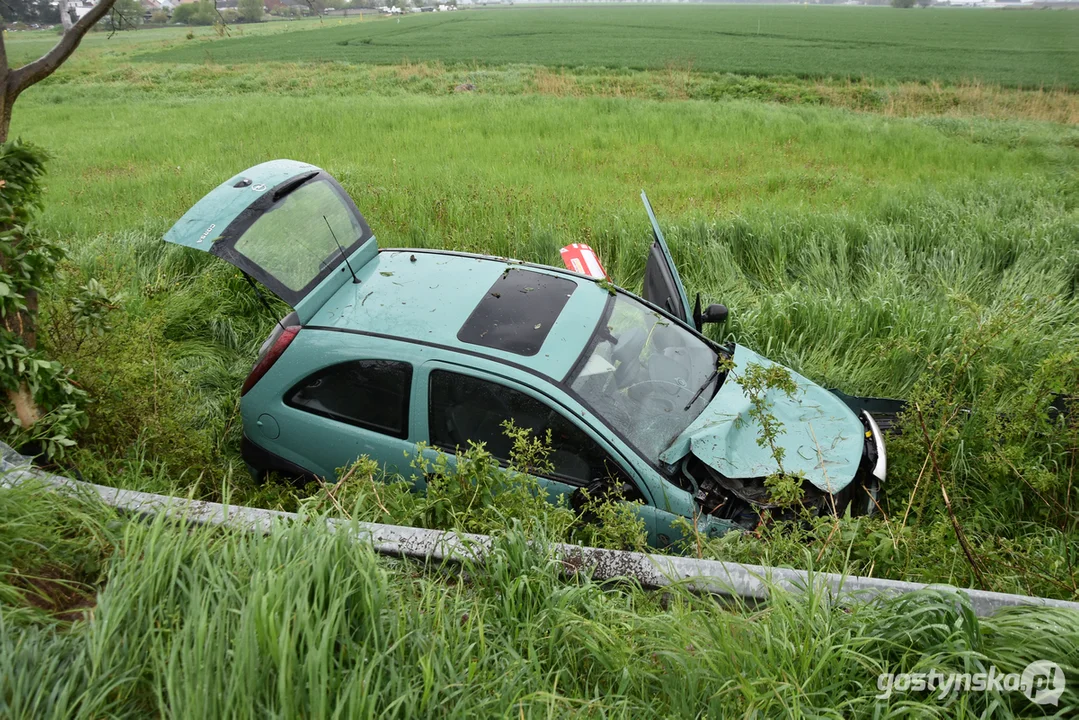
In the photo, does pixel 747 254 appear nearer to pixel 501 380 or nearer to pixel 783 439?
pixel 783 439

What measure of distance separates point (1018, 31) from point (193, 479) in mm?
52267

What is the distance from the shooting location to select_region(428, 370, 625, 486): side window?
141 inches

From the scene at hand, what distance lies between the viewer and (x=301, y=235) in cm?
443

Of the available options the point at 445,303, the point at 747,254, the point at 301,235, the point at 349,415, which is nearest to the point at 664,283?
the point at 445,303

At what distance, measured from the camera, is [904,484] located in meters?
4.09

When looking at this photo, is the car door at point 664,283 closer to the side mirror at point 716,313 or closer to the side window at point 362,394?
the side mirror at point 716,313

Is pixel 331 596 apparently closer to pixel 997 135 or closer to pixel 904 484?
pixel 904 484

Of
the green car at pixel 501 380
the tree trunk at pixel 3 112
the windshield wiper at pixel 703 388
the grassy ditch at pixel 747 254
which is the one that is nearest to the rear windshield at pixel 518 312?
the green car at pixel 501 380

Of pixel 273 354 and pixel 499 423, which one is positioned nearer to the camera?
pixel 499 423

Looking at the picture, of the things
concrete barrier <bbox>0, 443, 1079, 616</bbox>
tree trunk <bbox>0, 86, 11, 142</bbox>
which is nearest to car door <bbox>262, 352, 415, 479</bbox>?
concrete barrier <bbox>0, 443, 1079, 616</bbox>

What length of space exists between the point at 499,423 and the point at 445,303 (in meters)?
0.87

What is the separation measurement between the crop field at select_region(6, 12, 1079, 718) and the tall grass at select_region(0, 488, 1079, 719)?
13mm

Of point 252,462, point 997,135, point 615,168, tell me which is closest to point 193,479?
point 252,462

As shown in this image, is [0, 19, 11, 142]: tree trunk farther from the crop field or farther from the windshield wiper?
the windshield wiper
